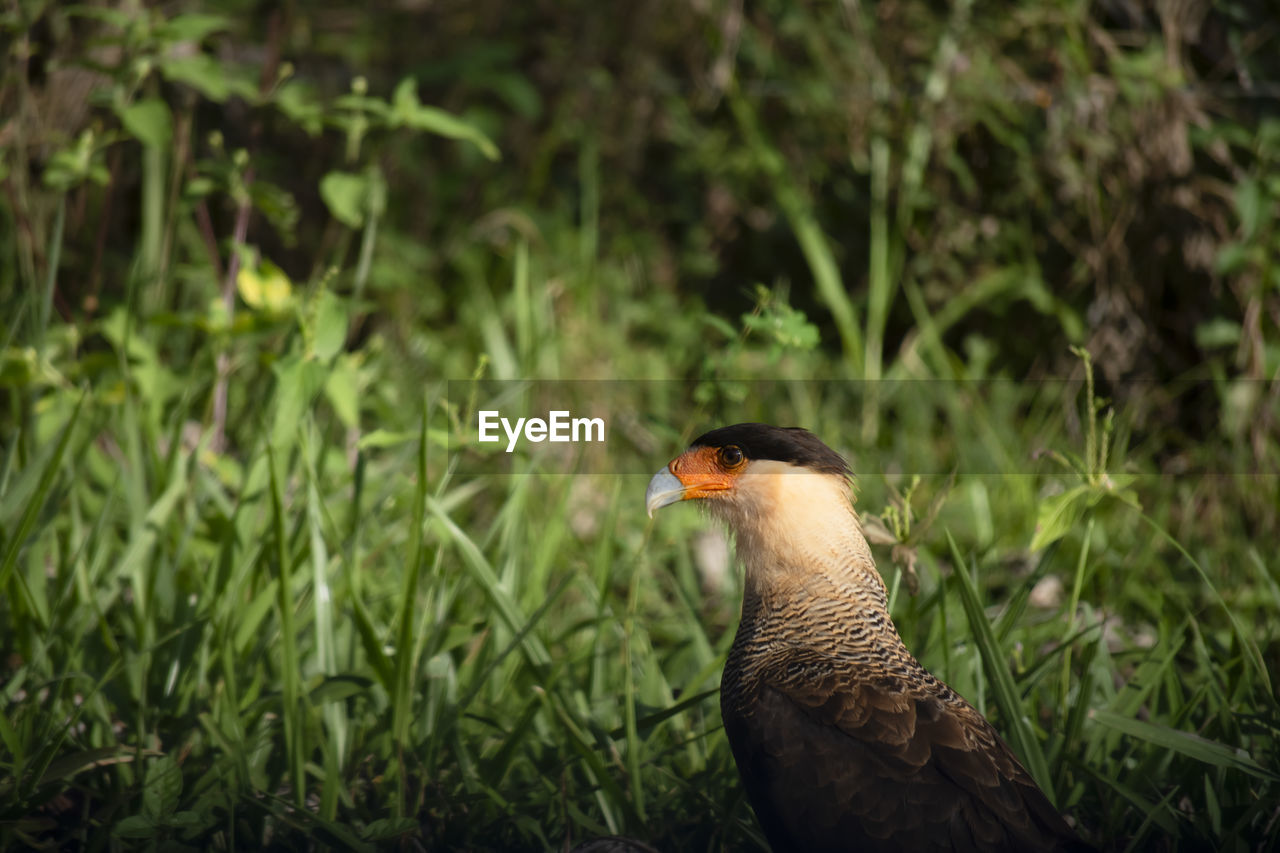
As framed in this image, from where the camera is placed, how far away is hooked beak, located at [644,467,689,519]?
1.71 m

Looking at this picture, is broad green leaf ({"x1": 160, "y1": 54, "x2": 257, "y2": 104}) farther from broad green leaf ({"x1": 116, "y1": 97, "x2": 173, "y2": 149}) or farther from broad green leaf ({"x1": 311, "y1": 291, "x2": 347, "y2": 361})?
broad green leaf ({"x1": 311, "y1": 291, "x2": 347, "y2": 361})

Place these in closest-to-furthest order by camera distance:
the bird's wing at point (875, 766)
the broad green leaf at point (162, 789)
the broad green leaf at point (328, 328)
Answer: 1. the bird's wing at point (875, 766)
2. the broad green leaf at point (162, 789)
3. the broad green leaf at point (328, 328)

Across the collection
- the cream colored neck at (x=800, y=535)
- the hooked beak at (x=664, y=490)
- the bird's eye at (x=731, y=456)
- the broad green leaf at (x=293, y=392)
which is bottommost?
the cream colored neck at (x=800, y=535)

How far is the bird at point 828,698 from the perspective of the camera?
166cm

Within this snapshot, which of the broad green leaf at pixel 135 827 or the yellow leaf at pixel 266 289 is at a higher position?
the yellow leaf at pixel 266 289

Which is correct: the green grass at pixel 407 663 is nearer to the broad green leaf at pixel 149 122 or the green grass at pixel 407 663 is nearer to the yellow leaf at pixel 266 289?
the yellow leaf at pixel 266 289

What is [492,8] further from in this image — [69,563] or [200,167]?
[69,563]

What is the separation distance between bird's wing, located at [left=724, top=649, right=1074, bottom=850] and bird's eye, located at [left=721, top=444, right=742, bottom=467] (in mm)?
303

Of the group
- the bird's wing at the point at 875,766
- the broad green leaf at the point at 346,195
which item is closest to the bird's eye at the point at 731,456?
the bird's wing at the point at 875,766

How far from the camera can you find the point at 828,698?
1.73m

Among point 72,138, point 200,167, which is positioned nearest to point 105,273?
point 72,138

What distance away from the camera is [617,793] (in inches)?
76.9

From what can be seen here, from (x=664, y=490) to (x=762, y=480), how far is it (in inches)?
5.9

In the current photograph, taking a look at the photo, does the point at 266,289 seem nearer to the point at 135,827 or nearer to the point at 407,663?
the point at 407,663
